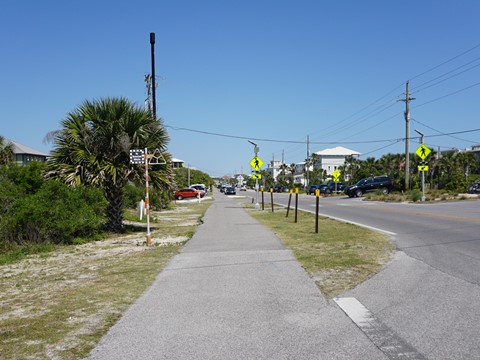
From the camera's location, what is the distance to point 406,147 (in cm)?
4416

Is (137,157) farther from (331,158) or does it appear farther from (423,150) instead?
(331,158)

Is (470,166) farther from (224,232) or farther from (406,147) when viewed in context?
(224,232)

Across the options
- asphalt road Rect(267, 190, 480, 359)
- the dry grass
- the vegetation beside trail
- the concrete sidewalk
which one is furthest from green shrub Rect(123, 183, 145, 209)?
the concrete sidewalk

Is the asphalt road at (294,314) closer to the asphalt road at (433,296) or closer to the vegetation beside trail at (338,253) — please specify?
the asphalt road at (433,296)

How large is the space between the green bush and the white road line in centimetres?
918

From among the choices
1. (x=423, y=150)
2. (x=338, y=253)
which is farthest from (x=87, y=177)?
(x=423, y=150)

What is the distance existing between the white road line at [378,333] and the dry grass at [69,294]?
284 centimetres

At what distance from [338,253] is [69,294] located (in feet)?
19.3

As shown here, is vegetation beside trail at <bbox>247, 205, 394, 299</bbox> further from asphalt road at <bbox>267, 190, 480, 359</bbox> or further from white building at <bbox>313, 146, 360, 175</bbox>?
white building at <bbox>313, 146, 360, 175</bbox>

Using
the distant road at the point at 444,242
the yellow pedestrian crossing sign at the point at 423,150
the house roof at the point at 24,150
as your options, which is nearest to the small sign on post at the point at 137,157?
the distant road at the point at 444,242

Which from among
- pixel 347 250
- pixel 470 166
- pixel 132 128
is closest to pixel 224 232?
pixel 132 128

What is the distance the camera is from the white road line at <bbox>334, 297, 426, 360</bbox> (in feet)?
15.0

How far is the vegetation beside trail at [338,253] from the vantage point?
799cm

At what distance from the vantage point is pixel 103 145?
15.8 meters
